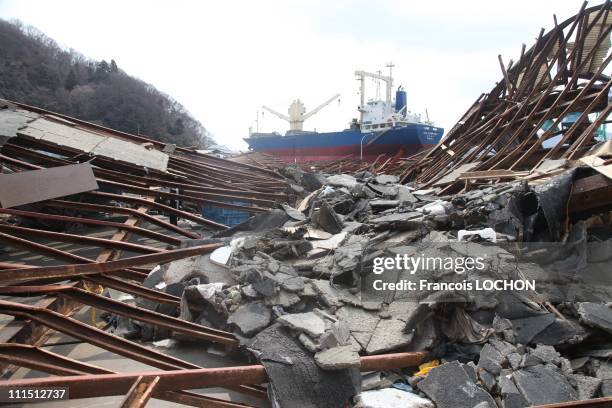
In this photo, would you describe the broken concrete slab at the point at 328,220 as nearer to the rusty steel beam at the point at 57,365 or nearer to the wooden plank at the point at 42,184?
the rusty steel beam at the point at 57,365

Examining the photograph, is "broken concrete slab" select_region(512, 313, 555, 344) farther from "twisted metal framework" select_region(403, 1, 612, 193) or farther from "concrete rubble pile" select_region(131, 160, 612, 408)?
"twisted metal framework" select_region(403, 1, 612, 193)

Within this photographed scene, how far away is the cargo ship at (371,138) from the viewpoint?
72.2ft

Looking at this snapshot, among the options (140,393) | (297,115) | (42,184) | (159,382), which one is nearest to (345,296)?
(159,382)

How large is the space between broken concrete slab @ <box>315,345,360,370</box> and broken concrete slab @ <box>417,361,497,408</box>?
0.54 m

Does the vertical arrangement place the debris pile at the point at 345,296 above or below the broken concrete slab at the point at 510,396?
above

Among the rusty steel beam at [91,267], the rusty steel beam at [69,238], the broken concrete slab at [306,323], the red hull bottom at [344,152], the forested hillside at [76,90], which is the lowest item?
the broken concrete slab at [306,323]

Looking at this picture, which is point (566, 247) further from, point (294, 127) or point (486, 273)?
point (294, 127)

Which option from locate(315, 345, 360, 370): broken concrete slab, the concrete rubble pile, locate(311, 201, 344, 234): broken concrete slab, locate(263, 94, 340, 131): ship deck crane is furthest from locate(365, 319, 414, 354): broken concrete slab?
locate(263, 94, 340, 131): ship deck crane

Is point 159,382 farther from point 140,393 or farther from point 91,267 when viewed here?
point 91,267

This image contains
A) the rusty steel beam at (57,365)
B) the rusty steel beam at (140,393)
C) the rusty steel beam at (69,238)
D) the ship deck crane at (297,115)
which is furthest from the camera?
the ship deck crane at (297,115)

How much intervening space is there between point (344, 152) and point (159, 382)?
23.5 m

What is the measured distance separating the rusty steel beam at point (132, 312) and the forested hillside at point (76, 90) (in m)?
38.0

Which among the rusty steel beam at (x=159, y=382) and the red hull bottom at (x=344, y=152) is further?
the red hull bottom at (x=344, y=152)

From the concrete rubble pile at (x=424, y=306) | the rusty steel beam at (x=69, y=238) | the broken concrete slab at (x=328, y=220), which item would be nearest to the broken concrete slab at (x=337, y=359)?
the concrete rubble pile at (x=424, y=306)
